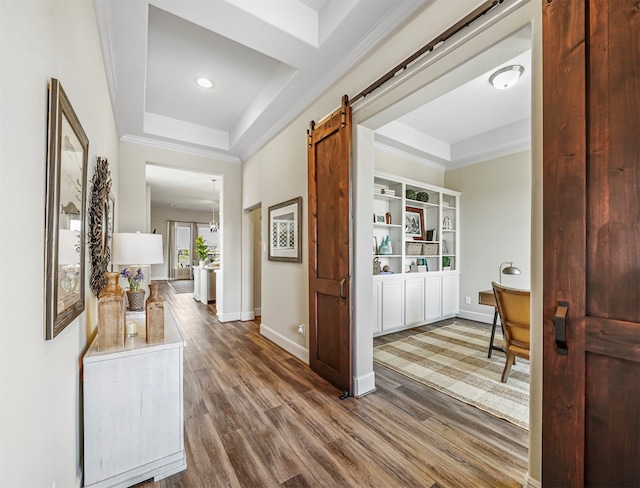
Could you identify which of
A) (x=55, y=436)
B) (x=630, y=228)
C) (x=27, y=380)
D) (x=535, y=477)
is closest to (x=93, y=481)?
(x=55, y=436)

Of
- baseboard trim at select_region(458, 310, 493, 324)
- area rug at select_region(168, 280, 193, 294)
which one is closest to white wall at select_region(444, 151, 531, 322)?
baseboard trim at select_region(458, 310, 493, 324)

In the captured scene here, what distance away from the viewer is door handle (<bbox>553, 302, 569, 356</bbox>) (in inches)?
48.3

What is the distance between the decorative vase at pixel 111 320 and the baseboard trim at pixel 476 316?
16.2 feet

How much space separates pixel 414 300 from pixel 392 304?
50 cm

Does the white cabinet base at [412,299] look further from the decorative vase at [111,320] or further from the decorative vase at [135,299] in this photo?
the decorative vase at [111,320]

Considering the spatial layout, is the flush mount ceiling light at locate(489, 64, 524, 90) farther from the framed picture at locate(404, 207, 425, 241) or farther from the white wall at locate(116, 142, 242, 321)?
the white wall at locate(116, 142, 242, 321)

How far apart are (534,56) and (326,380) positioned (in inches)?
108

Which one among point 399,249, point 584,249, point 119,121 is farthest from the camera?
point 399,249

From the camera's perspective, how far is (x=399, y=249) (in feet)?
14.1

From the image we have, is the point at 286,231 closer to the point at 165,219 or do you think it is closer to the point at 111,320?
the point at 111,320

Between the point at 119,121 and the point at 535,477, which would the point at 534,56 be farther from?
the point at 119,121

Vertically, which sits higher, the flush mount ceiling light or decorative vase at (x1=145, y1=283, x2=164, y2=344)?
the flush mount ceiling light

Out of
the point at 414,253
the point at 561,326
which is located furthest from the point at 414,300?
the point at 561,326

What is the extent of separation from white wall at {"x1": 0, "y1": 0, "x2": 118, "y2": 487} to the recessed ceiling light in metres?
2.10
